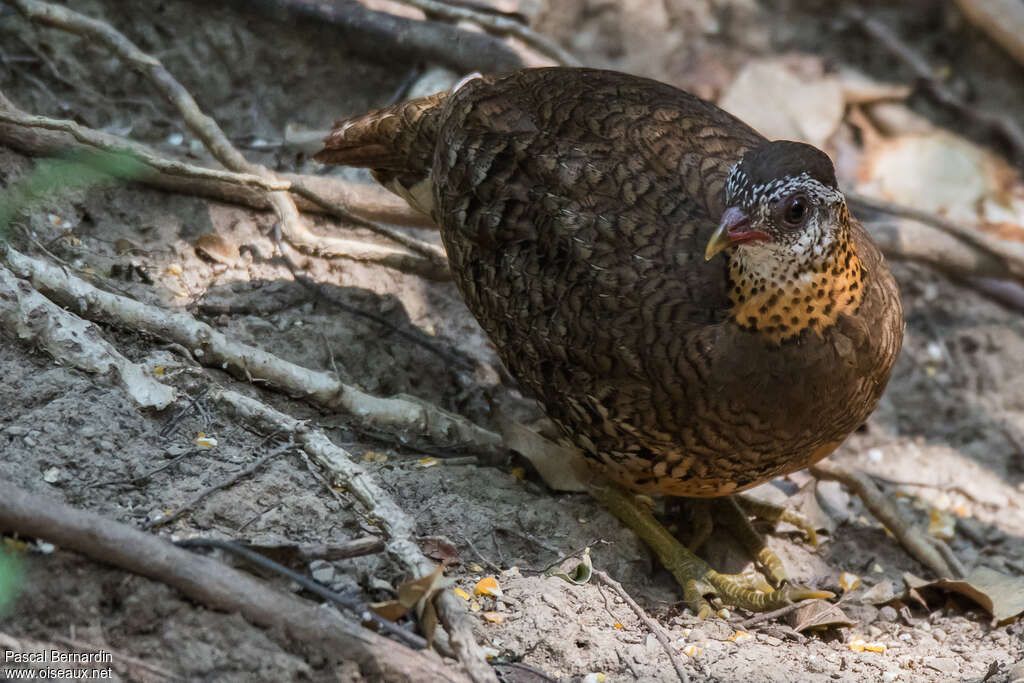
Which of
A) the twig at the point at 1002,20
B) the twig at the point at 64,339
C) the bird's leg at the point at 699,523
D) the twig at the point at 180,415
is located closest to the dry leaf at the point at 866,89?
the twig at the point at 1002,20

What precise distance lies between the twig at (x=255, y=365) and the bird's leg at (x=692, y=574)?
435 millimetres

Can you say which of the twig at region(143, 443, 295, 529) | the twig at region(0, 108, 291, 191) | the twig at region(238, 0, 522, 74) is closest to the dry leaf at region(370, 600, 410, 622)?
the twig at region(143, 443, 295, 529)

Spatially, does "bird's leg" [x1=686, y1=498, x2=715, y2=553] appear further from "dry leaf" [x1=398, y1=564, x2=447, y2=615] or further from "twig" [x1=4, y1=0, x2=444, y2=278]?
"twig" [x1=4, y1=0, x2=444, y2=278]

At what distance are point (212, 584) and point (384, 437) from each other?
1335 mm

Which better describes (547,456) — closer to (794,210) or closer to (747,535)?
(747,535)

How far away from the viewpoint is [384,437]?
149 inches

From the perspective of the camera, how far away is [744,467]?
3324 millimetres

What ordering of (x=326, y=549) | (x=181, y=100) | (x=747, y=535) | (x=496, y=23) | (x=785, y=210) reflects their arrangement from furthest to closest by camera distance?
(x=496, y=23), (x=181, y=100), (x=747, y=535), (x=785, y=210), (x=326, y=549)

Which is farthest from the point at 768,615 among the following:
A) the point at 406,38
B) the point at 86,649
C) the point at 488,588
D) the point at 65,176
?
the point at 406,38

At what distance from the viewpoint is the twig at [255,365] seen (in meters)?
3.52

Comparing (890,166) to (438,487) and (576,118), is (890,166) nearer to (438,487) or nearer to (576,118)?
(576,118)

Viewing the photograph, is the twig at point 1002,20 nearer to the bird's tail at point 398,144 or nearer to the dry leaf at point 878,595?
the bird's tail at point 398,144

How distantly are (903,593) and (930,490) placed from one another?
0.97m

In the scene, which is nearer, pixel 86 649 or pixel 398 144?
pixel 86 649
